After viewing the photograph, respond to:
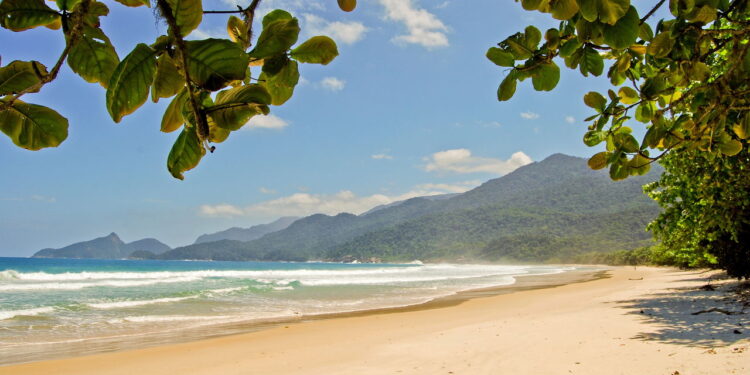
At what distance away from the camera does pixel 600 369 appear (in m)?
4.63

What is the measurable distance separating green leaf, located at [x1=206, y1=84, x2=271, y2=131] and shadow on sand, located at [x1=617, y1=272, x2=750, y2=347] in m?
6.56

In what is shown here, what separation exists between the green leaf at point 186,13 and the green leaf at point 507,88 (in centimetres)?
71

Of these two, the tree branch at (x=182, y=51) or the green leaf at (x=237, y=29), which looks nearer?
the tree branch at (x=182, y=51)

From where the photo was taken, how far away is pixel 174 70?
1.54 ft

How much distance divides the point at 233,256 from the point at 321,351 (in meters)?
145

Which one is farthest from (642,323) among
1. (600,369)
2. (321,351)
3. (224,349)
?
(224,349)

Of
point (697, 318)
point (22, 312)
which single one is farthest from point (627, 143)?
point (22, 312)

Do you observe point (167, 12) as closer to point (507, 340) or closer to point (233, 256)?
point (507, 340)

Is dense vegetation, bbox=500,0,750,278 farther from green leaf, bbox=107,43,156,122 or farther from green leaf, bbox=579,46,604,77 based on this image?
green leaf, bbox=107,43,156,122

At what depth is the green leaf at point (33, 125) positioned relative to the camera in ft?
1.76

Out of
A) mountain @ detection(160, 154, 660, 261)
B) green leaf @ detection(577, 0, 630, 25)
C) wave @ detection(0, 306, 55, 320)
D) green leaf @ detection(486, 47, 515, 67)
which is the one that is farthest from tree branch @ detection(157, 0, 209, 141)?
mountain @ detection(160, 154, 660, 261)

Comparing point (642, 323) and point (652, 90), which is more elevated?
point (652, 90)

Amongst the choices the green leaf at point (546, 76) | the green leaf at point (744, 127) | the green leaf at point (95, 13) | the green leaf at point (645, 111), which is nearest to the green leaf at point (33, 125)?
the green leaf at point (95, 13)

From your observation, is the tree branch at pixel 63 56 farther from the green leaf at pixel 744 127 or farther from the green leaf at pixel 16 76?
the green leaf at pixel 744 127
